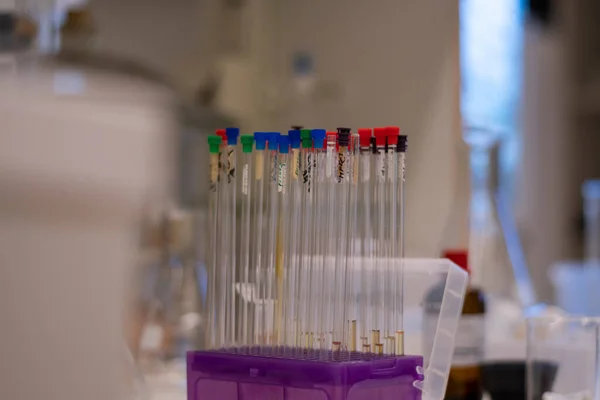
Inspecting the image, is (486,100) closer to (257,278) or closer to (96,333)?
(257,278)

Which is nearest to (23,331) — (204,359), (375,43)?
(204,359)

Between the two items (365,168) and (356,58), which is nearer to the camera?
(365,168)

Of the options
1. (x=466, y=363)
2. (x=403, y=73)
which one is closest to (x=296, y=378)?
(x=466, y=363)

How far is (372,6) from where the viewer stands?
4.58 ft

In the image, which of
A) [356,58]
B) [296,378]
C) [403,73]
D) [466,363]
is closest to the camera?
[296,378]

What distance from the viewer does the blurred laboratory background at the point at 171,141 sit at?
0.42 meters

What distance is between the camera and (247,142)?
0.71 meters

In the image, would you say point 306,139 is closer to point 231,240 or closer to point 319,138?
point 319,138

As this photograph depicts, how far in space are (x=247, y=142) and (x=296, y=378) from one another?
0.76ft

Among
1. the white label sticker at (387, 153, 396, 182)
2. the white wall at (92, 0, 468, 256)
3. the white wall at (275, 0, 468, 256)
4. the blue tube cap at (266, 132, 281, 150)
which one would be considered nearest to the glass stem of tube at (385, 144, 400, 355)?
the white label sticker at (387, 153, 396, 182)

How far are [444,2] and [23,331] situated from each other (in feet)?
3.14

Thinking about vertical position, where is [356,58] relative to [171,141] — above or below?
above

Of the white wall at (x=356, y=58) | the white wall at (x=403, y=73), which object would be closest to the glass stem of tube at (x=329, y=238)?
the white wall at (x=356, y=58)

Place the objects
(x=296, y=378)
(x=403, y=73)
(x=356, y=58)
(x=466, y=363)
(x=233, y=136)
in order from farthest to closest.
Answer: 1. (x=356, y=58)
2. (x=403, y=73)
3. (x=466, y=363)
4. (x=233, y=136)
5. (x=296, y=378)
